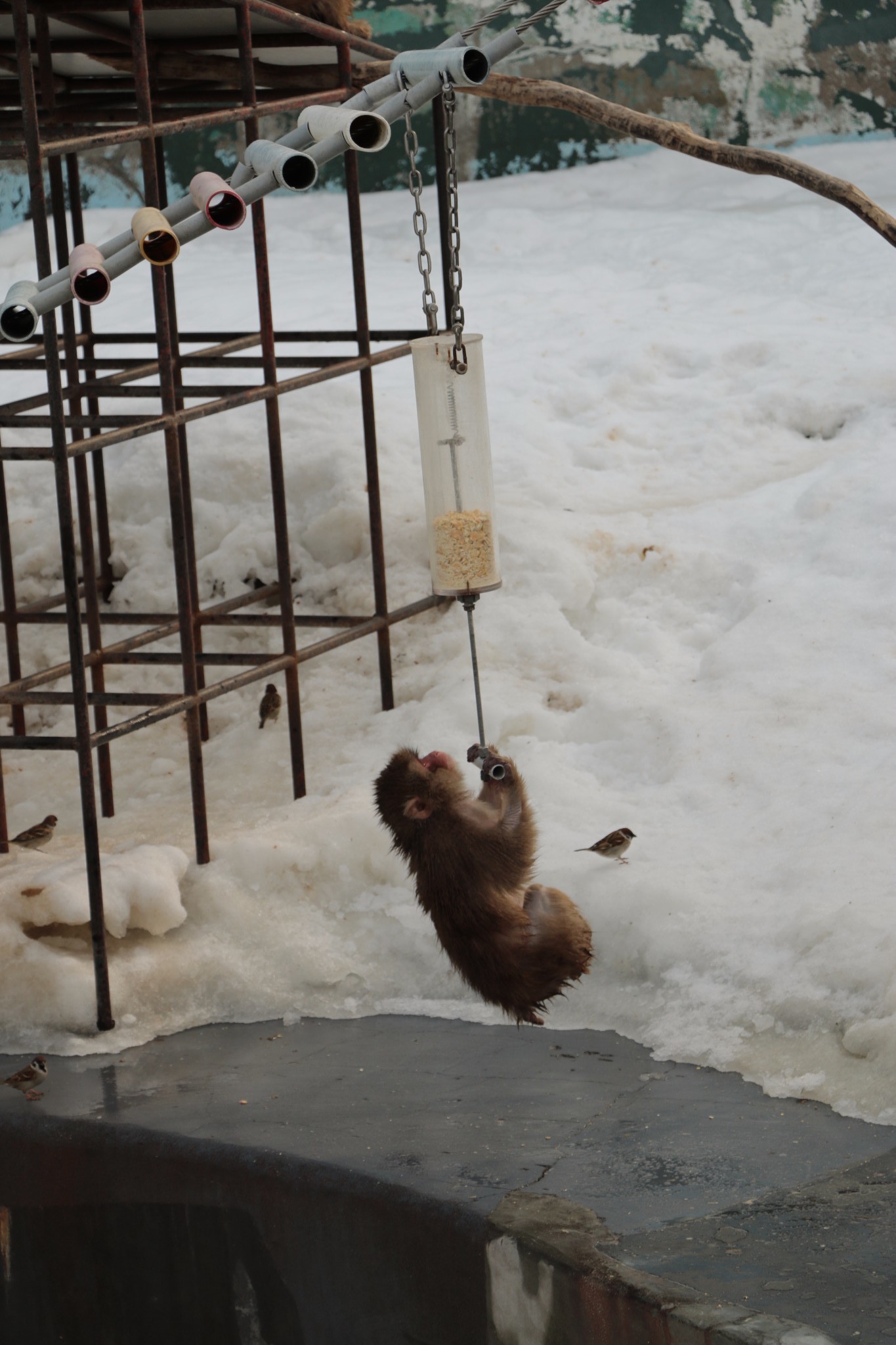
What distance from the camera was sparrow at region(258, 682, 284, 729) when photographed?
6242 mm

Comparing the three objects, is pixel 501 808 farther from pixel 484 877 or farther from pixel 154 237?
pixel 154 237

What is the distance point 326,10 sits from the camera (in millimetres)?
5637

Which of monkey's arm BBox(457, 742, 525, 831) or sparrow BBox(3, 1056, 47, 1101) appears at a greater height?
monkey's arm BBox(457, 742, 525, 831)

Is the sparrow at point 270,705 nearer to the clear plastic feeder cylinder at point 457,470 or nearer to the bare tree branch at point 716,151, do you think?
the clear plastic feeder cylinder at point 457,470

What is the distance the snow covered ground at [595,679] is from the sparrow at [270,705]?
89 mm

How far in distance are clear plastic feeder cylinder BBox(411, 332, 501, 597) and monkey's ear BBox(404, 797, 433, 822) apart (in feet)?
2.91

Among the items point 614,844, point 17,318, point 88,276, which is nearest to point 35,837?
point 614,844

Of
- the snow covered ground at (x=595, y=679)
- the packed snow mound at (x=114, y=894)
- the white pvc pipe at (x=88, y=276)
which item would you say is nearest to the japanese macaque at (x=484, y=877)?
the snow covered ground at (x=595, y=679)

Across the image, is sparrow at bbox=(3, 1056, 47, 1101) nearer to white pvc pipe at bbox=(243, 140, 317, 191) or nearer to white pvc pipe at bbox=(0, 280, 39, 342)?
white pvc pipe at bbox=(0, 280, 39, 342)

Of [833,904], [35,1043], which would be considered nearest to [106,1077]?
[35,1043]

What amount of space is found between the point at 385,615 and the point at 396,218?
5.86 m

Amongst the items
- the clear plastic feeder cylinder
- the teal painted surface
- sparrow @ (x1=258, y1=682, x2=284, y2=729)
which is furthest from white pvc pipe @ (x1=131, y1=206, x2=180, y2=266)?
the teal painted surface

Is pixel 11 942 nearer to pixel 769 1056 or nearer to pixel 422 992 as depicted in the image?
pixel 422 992

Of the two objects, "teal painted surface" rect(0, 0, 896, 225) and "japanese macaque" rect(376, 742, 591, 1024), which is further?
"teal painted surface" rect(0, 0, 896, 225)
